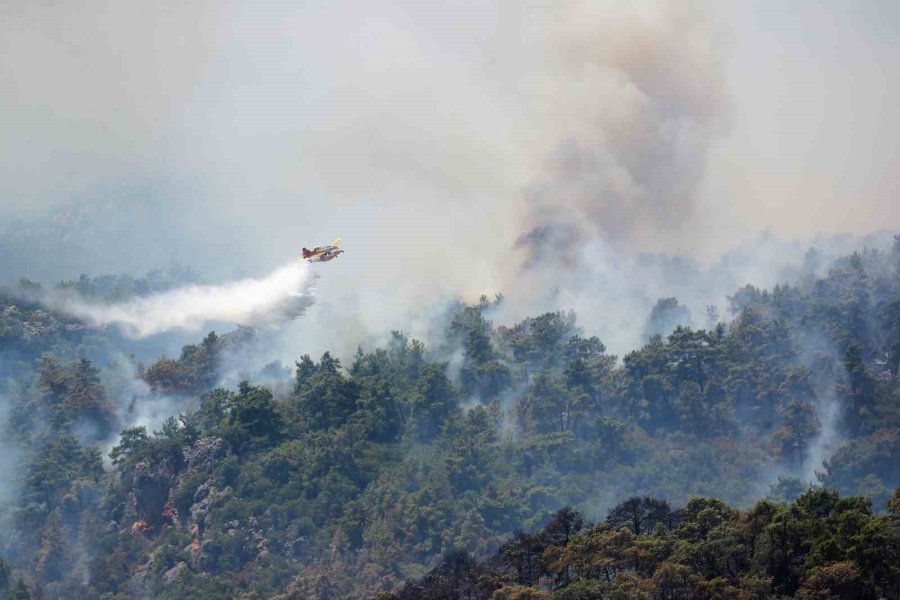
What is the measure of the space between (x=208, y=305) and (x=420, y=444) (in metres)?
33.7

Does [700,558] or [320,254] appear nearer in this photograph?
[700,558]

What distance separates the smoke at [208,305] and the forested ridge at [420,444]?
4589 mm

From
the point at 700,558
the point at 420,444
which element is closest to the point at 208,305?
the point at 420,444

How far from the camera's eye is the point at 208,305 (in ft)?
542

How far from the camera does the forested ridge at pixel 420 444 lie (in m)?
128

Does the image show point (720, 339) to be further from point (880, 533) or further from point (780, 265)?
point (880, 533)

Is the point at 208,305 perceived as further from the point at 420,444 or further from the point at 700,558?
the point at 700,558

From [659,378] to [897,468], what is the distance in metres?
20.6

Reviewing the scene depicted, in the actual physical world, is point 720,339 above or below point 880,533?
above

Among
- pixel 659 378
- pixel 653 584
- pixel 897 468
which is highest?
pixel 659 378

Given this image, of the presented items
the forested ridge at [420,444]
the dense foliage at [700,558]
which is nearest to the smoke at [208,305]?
the forested ridge at [420,444]

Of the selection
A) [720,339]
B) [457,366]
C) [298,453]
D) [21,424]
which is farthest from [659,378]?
[21,424]

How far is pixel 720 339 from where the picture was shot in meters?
146

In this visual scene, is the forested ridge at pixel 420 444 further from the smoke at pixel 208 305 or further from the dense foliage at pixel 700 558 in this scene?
the dense foliage at pixel 700 558
